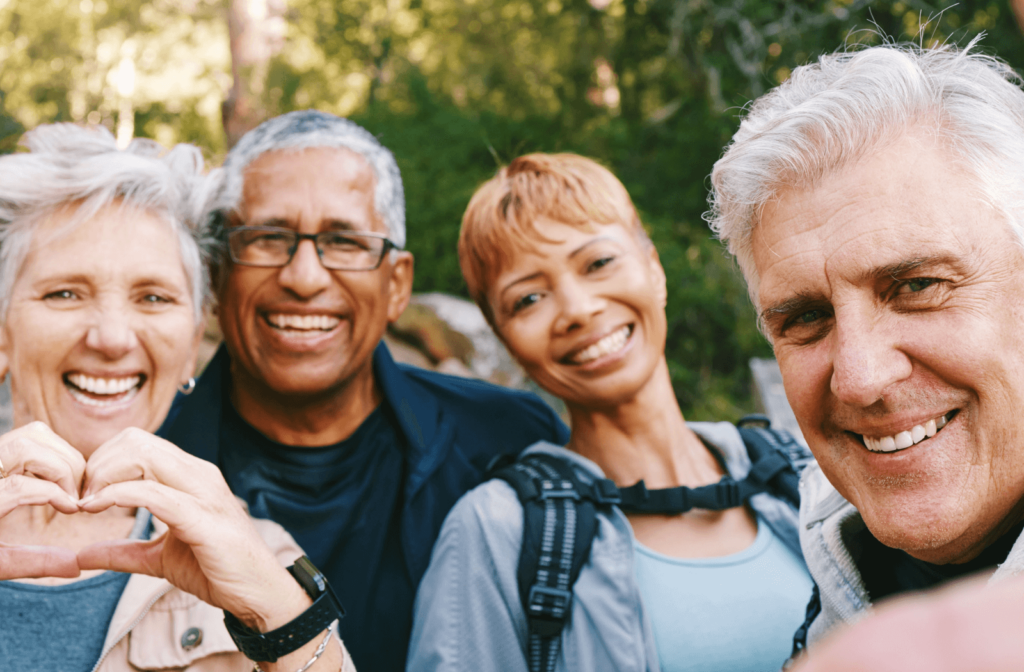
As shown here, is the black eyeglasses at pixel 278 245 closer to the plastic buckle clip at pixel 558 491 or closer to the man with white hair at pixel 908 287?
the plastic buckle clip at pixel 558 491

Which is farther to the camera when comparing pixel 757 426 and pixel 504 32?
pixel 504 32

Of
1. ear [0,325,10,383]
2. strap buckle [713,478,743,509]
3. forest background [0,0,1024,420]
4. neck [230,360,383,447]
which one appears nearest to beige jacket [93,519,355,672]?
ear [0,325,10,383]

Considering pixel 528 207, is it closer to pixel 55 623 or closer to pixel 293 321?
pixel 293 321

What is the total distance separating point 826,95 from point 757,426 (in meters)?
1.64

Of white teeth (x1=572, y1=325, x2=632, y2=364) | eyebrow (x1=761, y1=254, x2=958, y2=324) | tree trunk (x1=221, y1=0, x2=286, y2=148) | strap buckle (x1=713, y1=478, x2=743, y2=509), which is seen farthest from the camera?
tree trunk (x1=221, y1=0, x2=286, y2=148)

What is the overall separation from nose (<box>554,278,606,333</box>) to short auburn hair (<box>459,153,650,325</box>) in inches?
6.4

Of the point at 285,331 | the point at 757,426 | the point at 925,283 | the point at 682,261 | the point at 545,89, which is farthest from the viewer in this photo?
the point at 545,89

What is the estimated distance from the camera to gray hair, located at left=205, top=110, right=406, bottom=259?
270 centimetres

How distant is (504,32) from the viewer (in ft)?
42.7

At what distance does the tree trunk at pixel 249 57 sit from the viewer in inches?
365

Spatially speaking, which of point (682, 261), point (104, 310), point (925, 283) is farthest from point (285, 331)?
point (682, 261)

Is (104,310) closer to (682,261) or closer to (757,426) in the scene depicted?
(757,426)

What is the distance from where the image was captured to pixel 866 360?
1.29m

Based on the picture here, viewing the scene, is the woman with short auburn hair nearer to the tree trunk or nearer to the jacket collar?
the jacket collar
